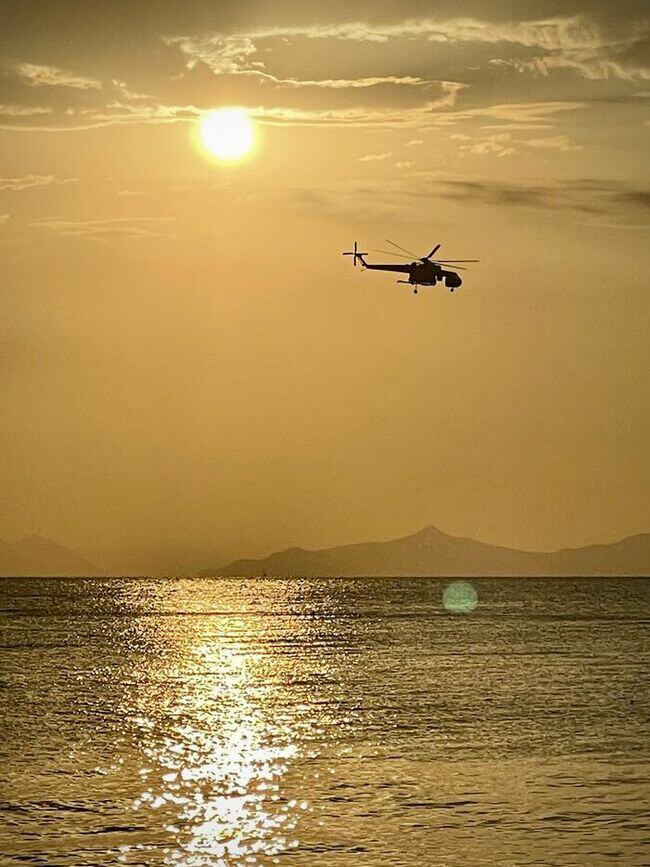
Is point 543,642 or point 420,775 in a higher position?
point 543,642

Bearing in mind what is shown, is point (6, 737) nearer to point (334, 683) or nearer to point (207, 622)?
point (334, 683)

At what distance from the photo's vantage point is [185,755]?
48469 millimetres

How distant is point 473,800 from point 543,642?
268 ft

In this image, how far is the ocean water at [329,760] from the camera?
33719 mm

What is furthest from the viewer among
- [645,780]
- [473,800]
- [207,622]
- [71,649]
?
[207,622]

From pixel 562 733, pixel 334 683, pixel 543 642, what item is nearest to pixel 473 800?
pixel 562 733

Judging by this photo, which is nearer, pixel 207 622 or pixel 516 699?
pixel 516 699

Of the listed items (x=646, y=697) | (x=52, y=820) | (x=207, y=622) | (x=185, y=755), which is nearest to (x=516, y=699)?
(x=646, y=697)

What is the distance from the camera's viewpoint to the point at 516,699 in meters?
67.6

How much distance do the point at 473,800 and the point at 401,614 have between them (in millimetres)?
147894

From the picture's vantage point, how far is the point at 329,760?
46.7 m

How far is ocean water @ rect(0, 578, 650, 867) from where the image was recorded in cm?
3372

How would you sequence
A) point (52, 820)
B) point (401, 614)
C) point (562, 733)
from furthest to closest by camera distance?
point (401, 614)
point (562, 733)
point (52, 820)

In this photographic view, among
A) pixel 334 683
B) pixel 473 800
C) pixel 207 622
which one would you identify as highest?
pixel 207 622
